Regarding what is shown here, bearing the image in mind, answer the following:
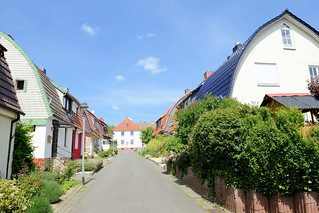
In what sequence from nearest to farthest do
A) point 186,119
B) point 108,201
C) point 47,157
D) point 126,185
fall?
point 108,201 < point 186,119 < point 126,185 < point 47,157

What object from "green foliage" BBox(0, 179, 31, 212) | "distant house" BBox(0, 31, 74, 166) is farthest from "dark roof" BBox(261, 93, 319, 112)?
"distant house" BBox(0, 31, 74, 166)

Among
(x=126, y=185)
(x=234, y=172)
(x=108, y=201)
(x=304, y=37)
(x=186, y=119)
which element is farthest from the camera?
(x=304, y=37)

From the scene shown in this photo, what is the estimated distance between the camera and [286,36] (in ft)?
46.2

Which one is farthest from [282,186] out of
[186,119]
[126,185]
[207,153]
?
[126,185]

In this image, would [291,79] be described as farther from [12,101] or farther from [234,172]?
[12,101]

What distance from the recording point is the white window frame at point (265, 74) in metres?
13.3

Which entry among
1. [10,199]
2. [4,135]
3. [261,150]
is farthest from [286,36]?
[10,199]

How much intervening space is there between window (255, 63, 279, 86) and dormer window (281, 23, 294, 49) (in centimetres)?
176

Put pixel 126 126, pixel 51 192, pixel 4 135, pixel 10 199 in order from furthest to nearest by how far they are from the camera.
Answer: pixel 126 126 → pixel 51 192 → pixel 4 135 → pixel 10 199

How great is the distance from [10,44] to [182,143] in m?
11.9

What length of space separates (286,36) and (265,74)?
3.08 m

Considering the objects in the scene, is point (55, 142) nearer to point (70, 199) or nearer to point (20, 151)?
point (20, 151)

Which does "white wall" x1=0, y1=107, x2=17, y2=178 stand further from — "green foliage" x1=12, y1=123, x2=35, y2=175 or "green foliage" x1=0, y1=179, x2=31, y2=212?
"green foliage" x1=0, y1=179, x2=31, y2=212

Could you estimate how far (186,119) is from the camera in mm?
10977
